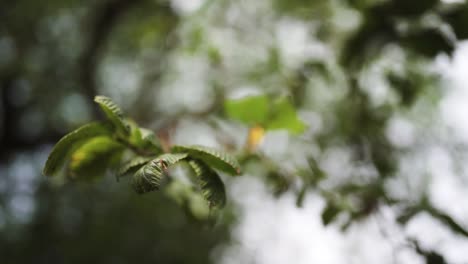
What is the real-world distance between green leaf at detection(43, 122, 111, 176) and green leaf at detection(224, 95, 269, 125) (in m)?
0.37

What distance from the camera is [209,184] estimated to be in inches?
27.2

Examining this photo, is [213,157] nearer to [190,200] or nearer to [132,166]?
[132,166]

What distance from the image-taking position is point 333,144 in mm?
2348

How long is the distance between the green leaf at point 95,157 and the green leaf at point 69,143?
0.09ft

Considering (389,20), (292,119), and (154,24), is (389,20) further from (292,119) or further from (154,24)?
(154,24)

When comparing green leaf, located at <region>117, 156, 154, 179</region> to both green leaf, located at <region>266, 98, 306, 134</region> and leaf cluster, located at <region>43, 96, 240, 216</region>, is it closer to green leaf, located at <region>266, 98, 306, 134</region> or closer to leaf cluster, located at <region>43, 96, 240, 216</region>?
leaf cluster, located at <region>43, 96, 240, 216</region>

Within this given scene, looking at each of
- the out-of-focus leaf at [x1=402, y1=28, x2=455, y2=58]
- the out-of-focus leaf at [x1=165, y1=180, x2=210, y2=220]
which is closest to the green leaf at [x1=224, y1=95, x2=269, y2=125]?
the out-of-focus leaf at [x1=165, y1=180, x2=210, y2=220]

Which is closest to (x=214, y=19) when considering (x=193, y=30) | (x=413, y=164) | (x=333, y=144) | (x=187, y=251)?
(x=193, y=30)

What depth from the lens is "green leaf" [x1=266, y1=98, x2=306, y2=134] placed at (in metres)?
1.01

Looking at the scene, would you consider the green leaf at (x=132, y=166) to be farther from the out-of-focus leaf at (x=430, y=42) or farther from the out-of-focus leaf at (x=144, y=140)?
the out-of-focus leaf at (x=430, y=42)

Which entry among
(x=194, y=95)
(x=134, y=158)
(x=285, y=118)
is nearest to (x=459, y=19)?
(x=285, y=118)

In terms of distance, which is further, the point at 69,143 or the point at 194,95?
the point at 194,95

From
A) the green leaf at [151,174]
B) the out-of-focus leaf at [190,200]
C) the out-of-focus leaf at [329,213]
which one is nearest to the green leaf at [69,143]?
the green leaf at [151,174]

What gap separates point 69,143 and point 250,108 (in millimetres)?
463
